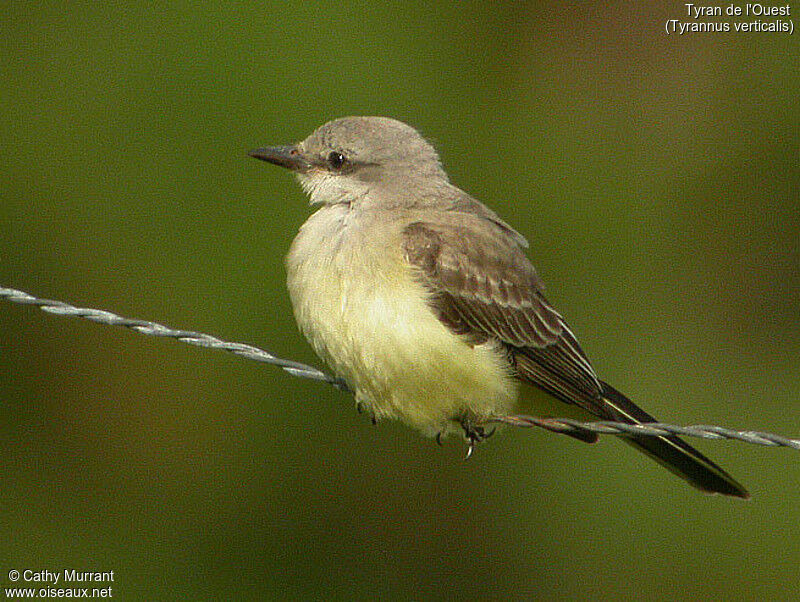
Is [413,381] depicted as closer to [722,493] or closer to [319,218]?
[319,218]

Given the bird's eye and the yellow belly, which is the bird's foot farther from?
the bird's eye

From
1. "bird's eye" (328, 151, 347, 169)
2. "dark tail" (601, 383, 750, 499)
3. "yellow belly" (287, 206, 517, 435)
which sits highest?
"bird's eye" (328, 151, 347, 169)

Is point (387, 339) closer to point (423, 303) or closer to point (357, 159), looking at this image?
point (423, 303)

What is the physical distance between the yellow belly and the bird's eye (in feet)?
1.45

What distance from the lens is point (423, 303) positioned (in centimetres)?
398

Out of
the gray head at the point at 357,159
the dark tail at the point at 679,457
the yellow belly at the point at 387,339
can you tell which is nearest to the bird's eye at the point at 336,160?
the gray head at the point at 357,159

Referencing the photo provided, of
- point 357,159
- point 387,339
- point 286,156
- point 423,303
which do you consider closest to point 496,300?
point 423,303

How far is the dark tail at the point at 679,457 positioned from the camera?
4082mm

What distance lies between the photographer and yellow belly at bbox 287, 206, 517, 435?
12.6 feet

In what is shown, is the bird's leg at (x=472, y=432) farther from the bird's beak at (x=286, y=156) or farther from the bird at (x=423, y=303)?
the bird's beak at (x=286, y=156)

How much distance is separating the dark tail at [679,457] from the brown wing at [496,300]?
0.09 m

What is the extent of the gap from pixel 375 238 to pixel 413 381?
1.74ft

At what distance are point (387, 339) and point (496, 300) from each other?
61cm

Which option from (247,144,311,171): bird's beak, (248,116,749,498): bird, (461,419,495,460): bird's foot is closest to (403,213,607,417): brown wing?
(248,116,749,498): bird
